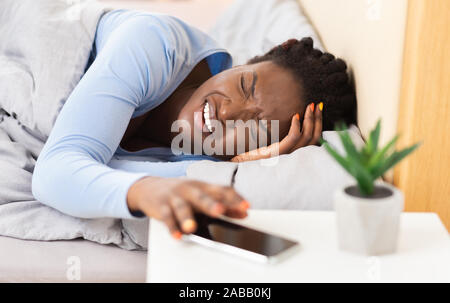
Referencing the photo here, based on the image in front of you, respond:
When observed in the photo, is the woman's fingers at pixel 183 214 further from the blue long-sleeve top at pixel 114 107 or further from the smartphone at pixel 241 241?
the blue long-sleeve top at pixel 114 107

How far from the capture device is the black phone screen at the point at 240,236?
717 millimetres

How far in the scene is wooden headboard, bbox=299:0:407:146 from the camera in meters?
0.96

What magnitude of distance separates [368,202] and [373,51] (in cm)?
51

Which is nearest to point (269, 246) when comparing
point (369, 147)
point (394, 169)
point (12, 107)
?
point (369, 147)

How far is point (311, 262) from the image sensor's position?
0.71 metres

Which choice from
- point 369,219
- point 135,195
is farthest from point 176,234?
point 369,219

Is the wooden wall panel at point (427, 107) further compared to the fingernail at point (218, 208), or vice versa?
the wooden wall panel at point (427, 107)

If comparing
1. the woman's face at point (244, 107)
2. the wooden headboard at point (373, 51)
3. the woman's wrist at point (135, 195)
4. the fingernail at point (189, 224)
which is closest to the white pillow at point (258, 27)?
the wooden headboard at point (373, 51)

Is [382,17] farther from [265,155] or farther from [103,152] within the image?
[103,152]


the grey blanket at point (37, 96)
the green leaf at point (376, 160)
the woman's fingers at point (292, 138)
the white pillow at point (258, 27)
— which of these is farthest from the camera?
the white pillow at point (258, 27)

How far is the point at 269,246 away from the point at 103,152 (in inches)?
18.5

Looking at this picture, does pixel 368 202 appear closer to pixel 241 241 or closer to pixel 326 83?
pixel 241 241

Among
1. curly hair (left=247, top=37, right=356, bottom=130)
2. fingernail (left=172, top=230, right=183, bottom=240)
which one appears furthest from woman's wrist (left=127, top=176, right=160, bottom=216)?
curly hair (left=247, top=37, right=356, bottom=130)

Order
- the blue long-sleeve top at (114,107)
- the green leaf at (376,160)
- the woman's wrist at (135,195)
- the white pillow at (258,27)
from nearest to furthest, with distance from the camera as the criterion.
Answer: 1. the green leaf at (376,160)
2. the woman's wrist at (135,195)
3. the blue long-sleeve top at (114,107)
4. the white pillow at (258,27)
